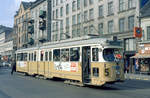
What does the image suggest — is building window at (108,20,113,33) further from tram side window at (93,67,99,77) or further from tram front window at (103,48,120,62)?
tram side window at (93,67,99,77)

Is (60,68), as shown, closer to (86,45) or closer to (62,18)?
(86,45)

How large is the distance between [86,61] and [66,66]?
89.0 inches

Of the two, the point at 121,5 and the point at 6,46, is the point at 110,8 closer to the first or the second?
the point at 121,5

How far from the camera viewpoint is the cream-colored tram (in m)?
14.0

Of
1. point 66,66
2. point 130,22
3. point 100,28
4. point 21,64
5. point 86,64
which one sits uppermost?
point 130,22

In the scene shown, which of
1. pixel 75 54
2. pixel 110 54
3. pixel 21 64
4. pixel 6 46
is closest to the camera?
pixel 110 54

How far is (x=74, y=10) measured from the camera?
1821 inches

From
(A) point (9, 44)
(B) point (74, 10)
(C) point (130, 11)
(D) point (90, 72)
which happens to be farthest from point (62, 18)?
(A) point (9, 44)

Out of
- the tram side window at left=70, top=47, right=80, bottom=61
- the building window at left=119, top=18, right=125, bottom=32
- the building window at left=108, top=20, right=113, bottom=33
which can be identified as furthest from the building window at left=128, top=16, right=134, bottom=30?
the tram side window at left=70, top=47, right=80, bottom=61

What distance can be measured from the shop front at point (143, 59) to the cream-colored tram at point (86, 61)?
48.3 feet

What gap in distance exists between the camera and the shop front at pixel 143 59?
30.4 meters

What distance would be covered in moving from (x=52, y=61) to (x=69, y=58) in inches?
119

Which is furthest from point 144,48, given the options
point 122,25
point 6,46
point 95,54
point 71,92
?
point 6,46

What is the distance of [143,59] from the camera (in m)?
31.4
